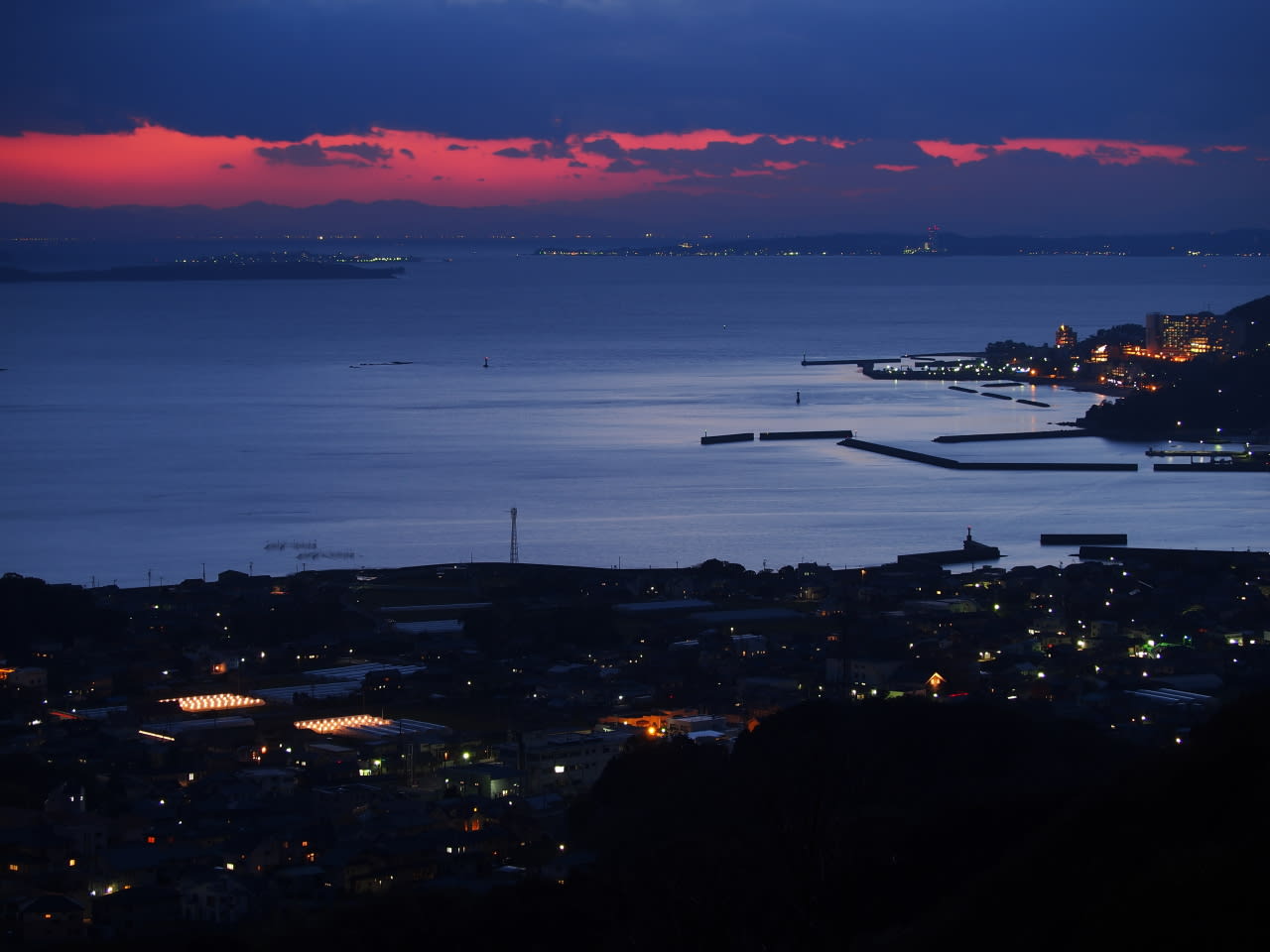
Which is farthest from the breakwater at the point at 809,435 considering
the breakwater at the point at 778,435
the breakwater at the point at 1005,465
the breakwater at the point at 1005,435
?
the breakwater at the point at 1005,465

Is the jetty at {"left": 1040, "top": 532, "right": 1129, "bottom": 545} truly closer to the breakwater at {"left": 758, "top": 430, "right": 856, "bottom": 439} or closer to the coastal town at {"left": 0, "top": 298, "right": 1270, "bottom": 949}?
the coastal town at {"left": 0, "top": 298, "right": 1270, "bottom": 949}

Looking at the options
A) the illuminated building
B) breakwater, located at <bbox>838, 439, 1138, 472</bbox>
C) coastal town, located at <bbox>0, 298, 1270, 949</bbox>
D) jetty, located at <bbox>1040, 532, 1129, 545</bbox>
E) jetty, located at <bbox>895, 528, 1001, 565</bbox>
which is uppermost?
the illuminated building

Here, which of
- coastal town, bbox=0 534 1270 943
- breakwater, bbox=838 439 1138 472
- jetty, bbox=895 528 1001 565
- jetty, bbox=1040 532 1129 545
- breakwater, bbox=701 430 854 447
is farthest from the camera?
breakwater, bbox=701 430 854 447

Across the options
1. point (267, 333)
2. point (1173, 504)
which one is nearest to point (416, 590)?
point (1173, 504)

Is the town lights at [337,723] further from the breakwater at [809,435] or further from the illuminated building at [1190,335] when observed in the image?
the illuminated building at [1190,335]

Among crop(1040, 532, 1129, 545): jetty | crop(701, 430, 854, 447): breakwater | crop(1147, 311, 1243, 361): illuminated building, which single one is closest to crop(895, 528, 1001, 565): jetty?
crop(1040, 532, 1129, 545): jetty

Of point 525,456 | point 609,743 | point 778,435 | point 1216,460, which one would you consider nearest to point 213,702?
point 609,743
